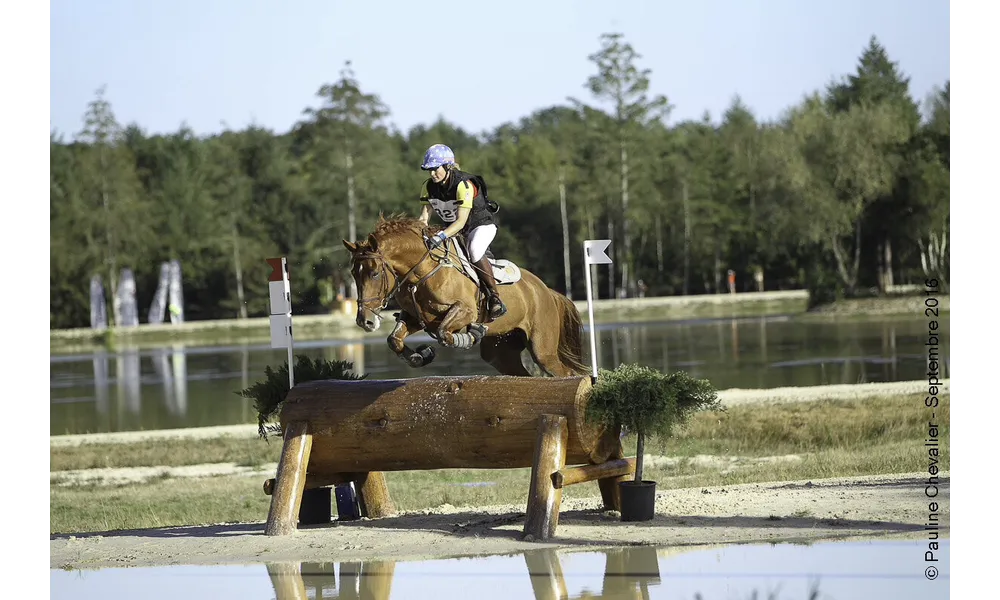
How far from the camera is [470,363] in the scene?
32250 mm

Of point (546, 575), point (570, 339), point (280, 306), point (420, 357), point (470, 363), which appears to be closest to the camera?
point (546, 575)

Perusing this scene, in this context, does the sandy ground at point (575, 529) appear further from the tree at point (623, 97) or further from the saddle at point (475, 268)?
the tree at point (623, 97)

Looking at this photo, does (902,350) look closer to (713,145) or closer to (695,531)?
(695,531)

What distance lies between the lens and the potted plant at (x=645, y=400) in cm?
889

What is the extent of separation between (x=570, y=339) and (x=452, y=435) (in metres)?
2.00

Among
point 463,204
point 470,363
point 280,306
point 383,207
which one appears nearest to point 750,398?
point 463,204

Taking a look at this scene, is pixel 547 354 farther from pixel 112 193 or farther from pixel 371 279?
pixel 112 193

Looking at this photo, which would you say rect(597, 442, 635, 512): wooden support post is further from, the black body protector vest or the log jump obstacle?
the black body protector vest

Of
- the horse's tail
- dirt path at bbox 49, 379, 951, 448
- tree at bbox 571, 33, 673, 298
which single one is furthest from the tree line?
the horse's tail

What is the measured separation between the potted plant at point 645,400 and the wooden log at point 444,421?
0.46 feet
